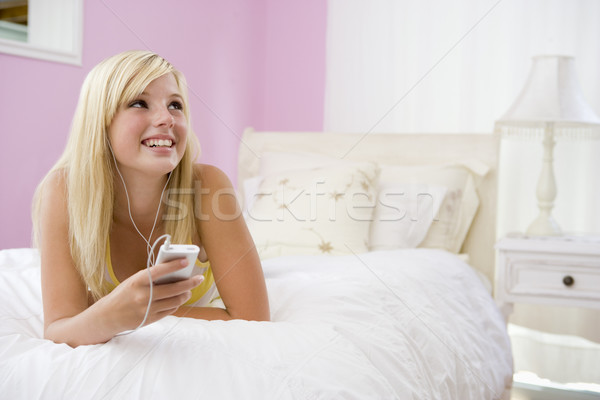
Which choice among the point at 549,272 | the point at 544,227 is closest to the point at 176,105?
the point at 549,272

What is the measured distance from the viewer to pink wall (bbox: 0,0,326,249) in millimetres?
2109

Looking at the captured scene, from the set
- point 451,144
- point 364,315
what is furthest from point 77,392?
point 451,144

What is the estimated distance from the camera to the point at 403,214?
2.18 metres

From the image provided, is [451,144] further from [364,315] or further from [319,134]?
[364,315]

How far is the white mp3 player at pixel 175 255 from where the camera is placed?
0.75 m

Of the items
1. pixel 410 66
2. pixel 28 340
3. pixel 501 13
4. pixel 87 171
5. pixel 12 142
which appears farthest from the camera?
pixel 410 66

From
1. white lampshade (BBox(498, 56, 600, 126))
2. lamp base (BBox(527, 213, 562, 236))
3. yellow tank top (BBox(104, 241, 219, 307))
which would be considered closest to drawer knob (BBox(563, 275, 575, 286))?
lamp base (BBox(527, 213, 562, 236))

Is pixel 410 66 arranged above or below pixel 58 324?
above

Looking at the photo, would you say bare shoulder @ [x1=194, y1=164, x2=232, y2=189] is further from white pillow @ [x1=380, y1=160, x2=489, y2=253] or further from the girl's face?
white pillow @ [x1=380, y1=160, x2=489, y2=253]

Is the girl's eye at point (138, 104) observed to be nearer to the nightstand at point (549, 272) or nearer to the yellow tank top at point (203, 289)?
the yellow tank top at point (203, 289)

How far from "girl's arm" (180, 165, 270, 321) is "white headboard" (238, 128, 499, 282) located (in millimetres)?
1443

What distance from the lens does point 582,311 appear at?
2520 mm

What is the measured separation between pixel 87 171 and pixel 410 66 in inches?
80.6

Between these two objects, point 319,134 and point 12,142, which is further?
point 319,134
